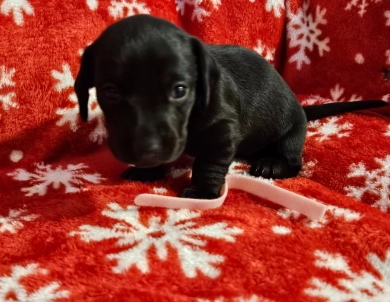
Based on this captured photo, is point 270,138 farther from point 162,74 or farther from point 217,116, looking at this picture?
point 162,74

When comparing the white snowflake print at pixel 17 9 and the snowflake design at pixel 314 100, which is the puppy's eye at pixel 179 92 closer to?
the white snowflake print at pixel 17 9

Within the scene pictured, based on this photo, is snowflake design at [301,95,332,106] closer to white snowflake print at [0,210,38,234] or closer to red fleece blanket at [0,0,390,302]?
red fleece blanket at [0,0,390,302]

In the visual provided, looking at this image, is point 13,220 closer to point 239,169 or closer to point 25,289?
point 25,289

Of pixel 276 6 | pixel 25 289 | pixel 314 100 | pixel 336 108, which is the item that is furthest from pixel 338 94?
pixel 25 289

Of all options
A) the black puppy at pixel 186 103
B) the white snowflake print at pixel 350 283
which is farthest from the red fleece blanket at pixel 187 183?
the black puppy at pixel 186 103

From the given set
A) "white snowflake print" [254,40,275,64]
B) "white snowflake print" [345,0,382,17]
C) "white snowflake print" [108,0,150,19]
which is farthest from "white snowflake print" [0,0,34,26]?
"white snowflake print" [345,0,382,17]

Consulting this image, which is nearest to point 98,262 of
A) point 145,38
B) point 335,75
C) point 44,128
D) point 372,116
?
point 145,38
